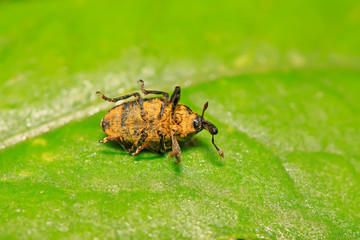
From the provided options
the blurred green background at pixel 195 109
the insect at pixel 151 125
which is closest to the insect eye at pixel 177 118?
the insect at pixel 151 125

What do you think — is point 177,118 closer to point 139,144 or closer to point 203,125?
point 203,125

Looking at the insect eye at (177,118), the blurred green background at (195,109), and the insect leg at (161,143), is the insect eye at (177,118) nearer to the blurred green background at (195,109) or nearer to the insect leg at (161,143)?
the insect leg at (161,143)

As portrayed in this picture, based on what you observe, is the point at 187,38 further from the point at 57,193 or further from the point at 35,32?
the point at 57,193

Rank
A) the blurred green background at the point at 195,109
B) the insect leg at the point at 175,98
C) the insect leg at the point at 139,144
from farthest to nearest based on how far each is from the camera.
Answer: the insect leg at the point at 175,98, the insect leg at the point at 139,144, the blurred green background at the point at 195,109

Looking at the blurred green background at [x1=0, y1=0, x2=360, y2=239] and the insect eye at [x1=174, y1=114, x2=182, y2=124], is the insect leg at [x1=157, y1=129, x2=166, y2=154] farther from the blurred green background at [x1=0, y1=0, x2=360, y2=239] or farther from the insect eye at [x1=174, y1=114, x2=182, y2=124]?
the insect eye at [x1=174, y1=114, x2=182, y2=124]

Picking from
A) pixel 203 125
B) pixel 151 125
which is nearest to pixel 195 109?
pixel 203 125

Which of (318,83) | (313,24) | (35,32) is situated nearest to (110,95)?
(35,32)
